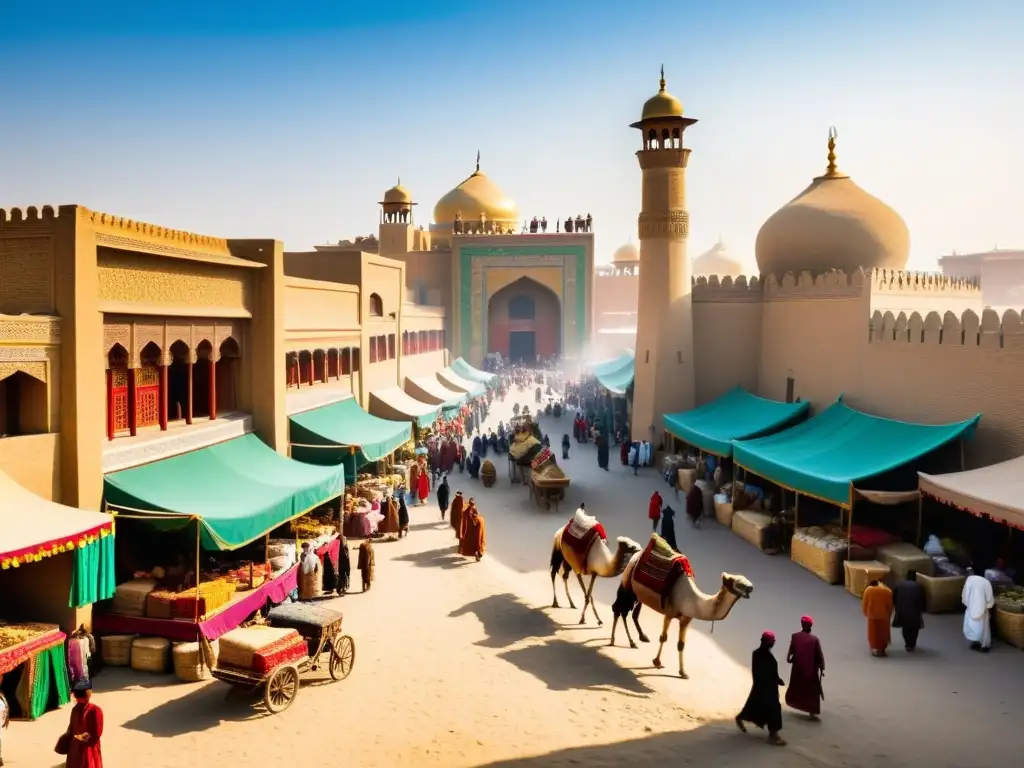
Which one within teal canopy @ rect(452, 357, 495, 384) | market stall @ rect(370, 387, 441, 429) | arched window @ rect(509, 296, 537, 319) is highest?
arched window @ rect(509, 296, 537, 319)

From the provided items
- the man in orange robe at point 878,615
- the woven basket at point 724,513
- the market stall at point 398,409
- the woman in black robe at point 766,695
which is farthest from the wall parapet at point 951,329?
the market stall at point 398,409

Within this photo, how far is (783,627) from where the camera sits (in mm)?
10727

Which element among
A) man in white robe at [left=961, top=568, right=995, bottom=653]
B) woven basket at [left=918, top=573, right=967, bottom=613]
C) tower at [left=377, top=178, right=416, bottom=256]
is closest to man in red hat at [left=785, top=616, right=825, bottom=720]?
man in white robe at [left=961, top=568, right=995, bottom=653]

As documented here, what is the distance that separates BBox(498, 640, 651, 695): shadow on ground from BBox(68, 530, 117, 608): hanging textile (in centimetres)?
435

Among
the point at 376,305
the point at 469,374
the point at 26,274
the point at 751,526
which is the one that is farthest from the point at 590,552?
the point at 469,374

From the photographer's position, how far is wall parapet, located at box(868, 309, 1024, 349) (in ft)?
42.3

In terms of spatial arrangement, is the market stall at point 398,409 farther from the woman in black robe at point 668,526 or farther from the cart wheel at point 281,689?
the cart wheel at point 281,689

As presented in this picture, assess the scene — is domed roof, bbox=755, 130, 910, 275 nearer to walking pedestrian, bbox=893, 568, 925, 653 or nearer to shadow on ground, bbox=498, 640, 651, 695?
walking pedestrian, bbox=893, 568, 925, 653

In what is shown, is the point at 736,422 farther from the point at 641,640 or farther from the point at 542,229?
the point at 542,229

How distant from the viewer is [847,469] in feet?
43.4

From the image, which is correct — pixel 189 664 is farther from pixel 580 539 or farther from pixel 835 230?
pixel 835 230

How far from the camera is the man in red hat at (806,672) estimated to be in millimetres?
7934

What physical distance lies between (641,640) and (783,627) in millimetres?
1860

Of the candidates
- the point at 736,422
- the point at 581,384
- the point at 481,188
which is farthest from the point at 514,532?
the point at 481,188
